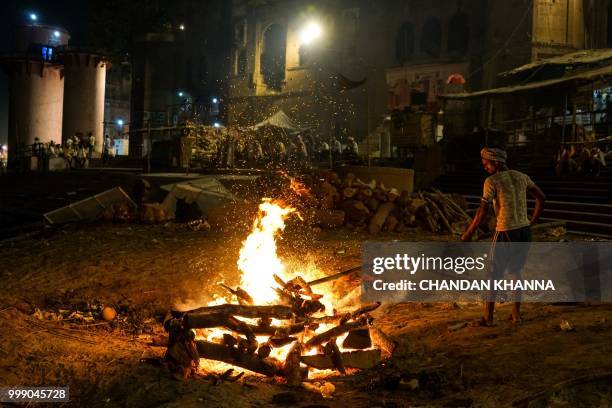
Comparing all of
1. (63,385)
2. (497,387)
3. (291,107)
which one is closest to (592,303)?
(497,387)

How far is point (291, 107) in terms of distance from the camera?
36.7m

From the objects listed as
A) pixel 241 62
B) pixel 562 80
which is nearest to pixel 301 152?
pixel 562 80

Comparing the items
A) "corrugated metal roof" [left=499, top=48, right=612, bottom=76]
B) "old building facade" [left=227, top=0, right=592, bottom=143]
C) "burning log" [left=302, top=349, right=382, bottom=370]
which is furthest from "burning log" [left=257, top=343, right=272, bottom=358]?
"old building facade" [left=227, top=0, right=592, bottom=143]

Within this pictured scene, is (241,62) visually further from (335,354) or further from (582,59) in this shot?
(335,354)

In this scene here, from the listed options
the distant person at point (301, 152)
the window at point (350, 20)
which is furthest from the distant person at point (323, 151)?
the window at point (350, 20)

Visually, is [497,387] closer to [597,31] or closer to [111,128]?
[597,31]

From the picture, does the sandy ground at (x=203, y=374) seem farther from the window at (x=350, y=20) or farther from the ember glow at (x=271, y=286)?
the window at (x=350, y=20)

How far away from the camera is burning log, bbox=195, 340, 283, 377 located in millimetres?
5547

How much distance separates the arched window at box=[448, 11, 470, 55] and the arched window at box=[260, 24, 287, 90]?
13.8 meters

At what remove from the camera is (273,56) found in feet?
129

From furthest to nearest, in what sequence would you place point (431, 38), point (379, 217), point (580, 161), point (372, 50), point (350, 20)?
1. point (350, 20)
2. point (372, 50)
3. point (431, 38)
4. point (580, 161)
5. point (379, 217)

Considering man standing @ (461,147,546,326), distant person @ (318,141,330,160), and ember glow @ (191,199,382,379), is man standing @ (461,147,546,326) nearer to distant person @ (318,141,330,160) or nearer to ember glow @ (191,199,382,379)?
ember glow @ (191,199,382,379)

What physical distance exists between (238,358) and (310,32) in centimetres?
3119

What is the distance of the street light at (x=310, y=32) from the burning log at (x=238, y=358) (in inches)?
1202
